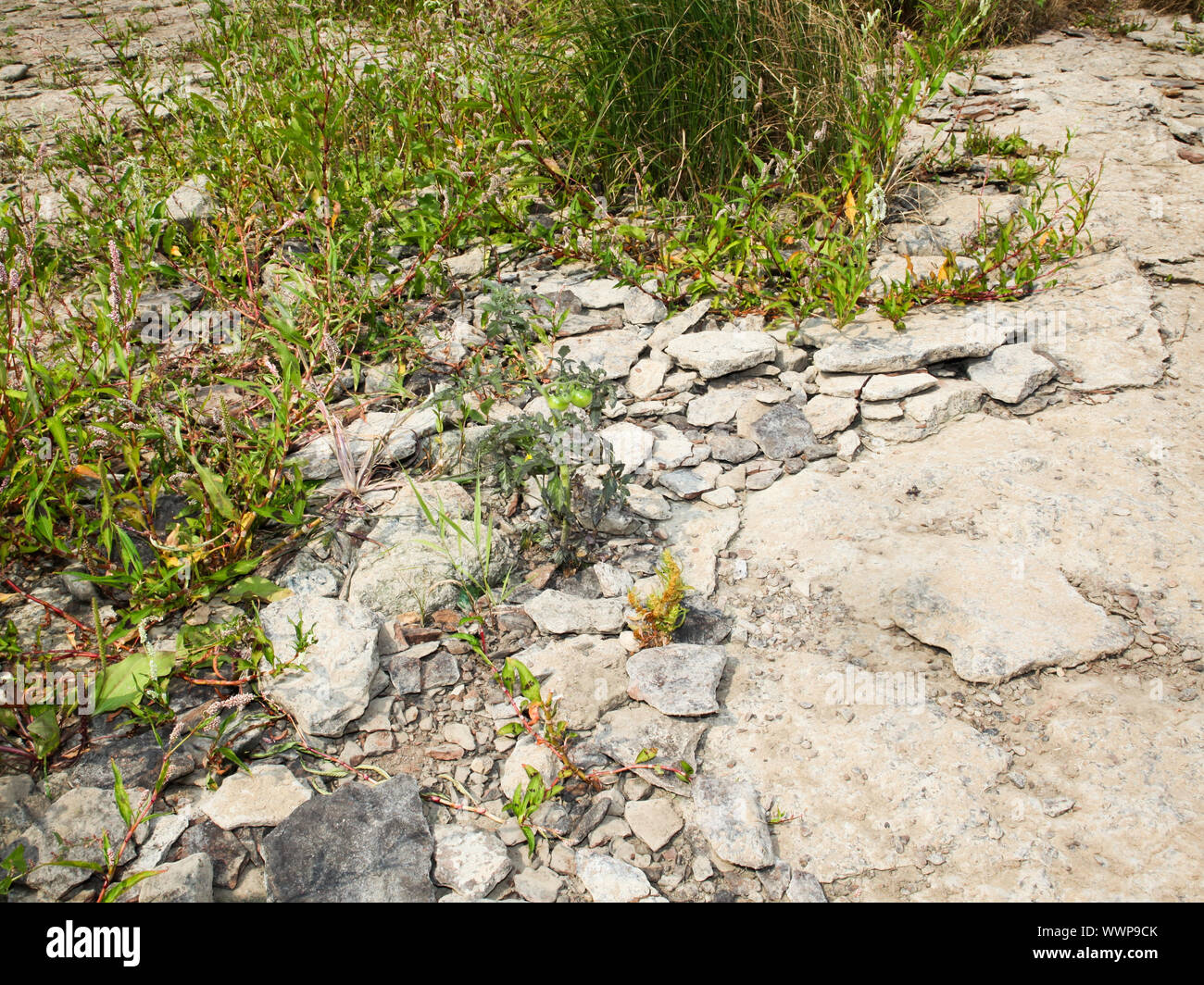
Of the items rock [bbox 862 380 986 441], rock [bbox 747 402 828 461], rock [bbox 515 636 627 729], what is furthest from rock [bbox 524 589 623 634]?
rock [bbox 862 380 986 441]

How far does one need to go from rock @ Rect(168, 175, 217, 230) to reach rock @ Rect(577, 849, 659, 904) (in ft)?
11.0

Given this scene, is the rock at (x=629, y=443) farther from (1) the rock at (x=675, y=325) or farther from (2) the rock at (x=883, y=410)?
(2) the rock at (x=883, y=410)

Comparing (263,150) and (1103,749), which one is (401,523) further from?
(263,150)

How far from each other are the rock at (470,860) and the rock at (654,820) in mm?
292

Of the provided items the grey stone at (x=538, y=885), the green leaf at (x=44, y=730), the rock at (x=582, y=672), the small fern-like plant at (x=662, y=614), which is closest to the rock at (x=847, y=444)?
the small fern-like plant at (x=662, y=614)

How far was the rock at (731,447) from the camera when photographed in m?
2.87

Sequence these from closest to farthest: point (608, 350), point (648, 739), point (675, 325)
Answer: point (648, 739), point (608, 350), point (675, 325)

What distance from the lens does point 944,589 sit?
90.4 inches

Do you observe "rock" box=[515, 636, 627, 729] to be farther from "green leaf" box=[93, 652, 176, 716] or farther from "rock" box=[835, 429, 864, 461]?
"rock" box=[835, 429, 864, 461]

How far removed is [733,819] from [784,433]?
4.82ft

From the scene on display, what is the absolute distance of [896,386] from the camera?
3020mm

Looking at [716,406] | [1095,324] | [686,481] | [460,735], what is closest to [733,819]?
[460,735]

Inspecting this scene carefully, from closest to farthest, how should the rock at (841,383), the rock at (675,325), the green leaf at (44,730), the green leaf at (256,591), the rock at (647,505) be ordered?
1. the green leaf at (44,730)
2. the green leaf at (256,591)
3. the rock at (647,505)
4. the rock at (841,383)
5. the rock at (675,325)

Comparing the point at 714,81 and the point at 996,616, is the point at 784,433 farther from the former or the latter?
the point at 714,81
